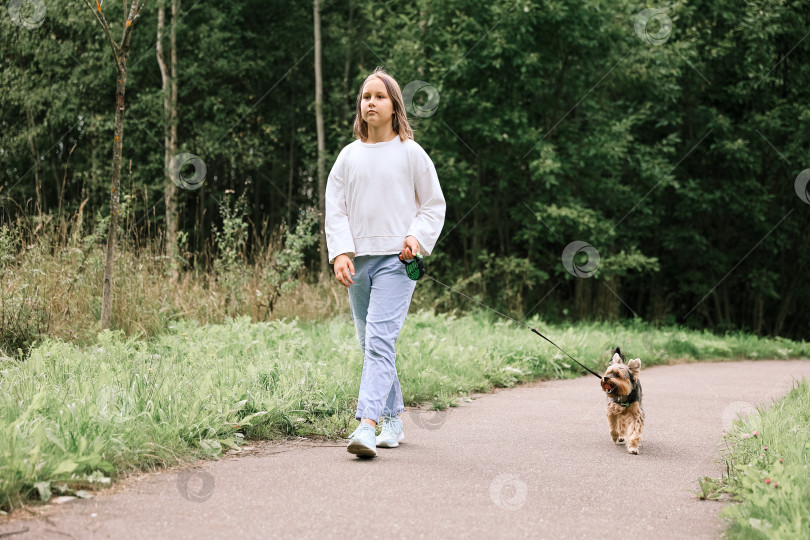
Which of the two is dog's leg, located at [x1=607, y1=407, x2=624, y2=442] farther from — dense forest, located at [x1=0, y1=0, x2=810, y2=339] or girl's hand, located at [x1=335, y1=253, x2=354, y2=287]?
dense forest, located at [x1=0, y1=0, x2=810, y2=339]

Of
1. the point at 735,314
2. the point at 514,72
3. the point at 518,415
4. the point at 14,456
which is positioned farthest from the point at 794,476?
the point at 735,314

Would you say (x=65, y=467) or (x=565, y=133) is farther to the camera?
(x=565, y=133)

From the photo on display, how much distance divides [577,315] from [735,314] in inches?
226

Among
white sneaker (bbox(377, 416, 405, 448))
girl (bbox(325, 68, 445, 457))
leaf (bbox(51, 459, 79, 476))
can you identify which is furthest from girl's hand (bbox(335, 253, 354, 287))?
leaf (bbox(51, 459, 79, 476))

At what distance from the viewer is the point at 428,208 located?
4.50 meters

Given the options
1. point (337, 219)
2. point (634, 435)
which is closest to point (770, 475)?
point (634, 435)

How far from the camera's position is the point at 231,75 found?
24453 millimetres

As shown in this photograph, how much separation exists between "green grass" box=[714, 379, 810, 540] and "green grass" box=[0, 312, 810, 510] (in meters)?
2.30

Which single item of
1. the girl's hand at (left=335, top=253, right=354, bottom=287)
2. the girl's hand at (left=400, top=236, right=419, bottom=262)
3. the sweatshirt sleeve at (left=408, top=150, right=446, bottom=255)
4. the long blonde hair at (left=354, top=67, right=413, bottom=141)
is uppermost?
the long blonde hair at (left=354, top=67, right=413, bottom=141)

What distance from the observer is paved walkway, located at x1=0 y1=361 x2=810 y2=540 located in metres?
3.00

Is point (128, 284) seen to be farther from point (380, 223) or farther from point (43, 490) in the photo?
point (43, 490)

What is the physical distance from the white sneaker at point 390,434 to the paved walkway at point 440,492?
90 mm

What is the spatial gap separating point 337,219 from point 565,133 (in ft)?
38.5

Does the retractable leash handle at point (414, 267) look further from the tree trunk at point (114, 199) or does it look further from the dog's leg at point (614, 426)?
the tree trunk at point (114, 199)
